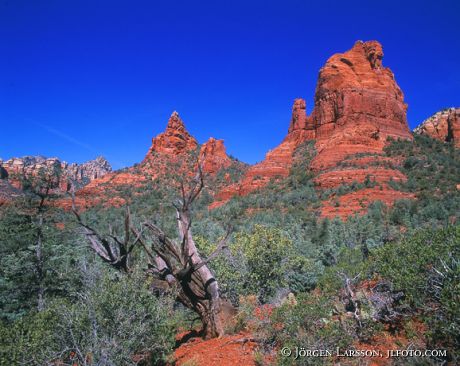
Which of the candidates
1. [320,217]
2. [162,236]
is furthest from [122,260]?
[320,217]

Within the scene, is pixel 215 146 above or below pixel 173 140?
below

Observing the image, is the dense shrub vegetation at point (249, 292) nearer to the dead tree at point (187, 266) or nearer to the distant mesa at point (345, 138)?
the dead tree at point (187, 266)

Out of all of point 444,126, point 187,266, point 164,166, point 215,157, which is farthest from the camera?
point 215,157

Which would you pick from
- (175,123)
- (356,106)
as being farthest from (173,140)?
(356,106)

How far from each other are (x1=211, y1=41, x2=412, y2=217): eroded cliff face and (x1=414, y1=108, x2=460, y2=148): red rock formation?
8534 millimetres

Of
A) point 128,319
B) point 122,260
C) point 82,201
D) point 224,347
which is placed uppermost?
point 82,201

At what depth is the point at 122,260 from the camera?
22.1ft

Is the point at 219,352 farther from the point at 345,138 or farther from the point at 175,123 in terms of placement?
the point at 175,123

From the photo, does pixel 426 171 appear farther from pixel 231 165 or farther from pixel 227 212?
pixel 231 165

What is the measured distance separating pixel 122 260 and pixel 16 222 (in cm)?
860

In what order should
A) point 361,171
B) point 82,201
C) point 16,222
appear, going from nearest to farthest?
1. point 16,222
2. point 361,171
3. point 82,201

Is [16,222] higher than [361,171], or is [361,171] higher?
[361,171]

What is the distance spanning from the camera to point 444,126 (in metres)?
63.0

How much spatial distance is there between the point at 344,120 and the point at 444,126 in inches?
982
